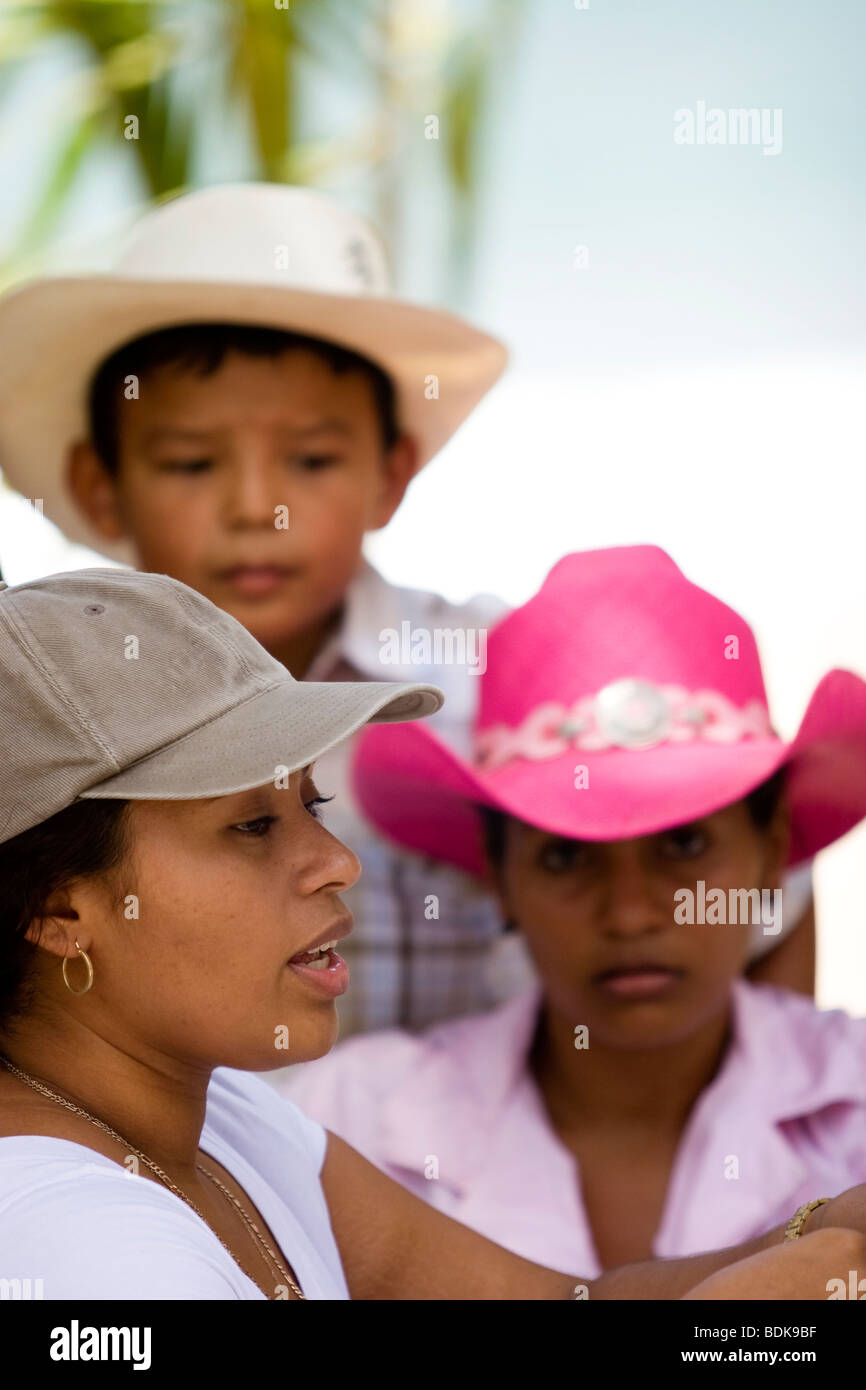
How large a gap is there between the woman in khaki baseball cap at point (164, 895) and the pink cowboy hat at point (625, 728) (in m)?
0.70

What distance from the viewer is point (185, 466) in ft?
7.25

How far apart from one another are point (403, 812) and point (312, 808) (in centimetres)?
91

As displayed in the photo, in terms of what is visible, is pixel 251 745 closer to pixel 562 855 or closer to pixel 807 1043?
pixel 562 855

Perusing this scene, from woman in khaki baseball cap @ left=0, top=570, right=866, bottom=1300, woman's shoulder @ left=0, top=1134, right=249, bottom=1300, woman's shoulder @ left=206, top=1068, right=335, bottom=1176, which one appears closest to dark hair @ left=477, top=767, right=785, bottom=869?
woman's shoulder @ left=206, top=1068, right=335, bottom=1176

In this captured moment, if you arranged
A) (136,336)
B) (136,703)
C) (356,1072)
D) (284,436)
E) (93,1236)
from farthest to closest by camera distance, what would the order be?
(136,336), (284,436), (356,1072), (136,703), (93,1236)

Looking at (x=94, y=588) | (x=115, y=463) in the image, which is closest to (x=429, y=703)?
(x=94, y=588)

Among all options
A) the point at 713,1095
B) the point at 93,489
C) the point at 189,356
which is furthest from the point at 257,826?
the point at 93,489

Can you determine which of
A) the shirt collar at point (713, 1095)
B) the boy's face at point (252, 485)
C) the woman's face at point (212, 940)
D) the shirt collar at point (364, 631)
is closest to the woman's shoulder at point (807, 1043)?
the shirt collar at point (713, 1095)

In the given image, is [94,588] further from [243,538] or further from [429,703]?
[243,538]

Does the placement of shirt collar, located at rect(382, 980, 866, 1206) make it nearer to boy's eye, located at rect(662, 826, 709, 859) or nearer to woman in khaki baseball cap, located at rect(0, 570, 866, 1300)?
boy's eye, located at rect(662, 826, 709, 859)

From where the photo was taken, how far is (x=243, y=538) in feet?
7.06

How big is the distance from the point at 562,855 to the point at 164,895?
0.88 meters

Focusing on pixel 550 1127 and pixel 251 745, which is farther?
pixel 550 1127

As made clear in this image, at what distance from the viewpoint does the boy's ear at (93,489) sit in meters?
2.39
